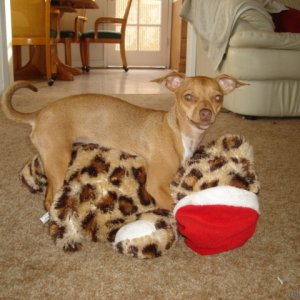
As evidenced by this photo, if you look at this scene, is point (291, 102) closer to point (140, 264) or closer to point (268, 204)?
point (268, 204)

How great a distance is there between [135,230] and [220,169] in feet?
0.92

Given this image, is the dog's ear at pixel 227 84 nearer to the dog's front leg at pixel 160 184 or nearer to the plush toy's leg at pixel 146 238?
the dog's front leg at pixel 160 184

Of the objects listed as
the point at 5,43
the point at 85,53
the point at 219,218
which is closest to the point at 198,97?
the point at 219,218

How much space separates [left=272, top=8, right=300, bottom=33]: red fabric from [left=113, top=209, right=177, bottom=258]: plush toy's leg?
238 cm

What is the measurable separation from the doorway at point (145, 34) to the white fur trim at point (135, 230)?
22.0 ft

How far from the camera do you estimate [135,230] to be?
1030mm

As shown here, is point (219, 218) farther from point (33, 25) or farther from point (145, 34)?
point (145, 34)

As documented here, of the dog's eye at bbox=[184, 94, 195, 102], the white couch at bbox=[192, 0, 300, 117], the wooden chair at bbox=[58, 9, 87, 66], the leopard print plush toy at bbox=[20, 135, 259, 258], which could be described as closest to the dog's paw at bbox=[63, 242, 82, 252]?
the leopard print plush toy at bbox=[20, 135, 259, 258]

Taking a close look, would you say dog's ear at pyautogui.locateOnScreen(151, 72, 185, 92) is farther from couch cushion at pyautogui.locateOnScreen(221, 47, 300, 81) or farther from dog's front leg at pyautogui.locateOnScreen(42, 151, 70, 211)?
couch cushion at pyautogui.locateOnScreen(221, 47, 300, 81)

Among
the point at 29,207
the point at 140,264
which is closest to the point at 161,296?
the point at 140,264

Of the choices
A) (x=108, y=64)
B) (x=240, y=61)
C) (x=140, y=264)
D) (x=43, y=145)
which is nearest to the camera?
(x=140, y=264)

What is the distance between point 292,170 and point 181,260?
0.89 meters

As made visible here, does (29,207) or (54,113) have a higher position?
(54,113)

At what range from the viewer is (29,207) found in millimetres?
1331
